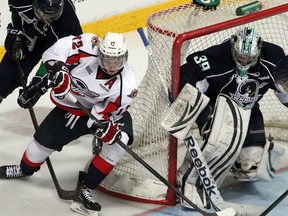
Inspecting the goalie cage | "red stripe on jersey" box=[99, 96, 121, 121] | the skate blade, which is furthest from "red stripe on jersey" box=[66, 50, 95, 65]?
the skate blade

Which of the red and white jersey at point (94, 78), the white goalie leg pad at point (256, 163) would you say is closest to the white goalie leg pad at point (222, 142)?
the white goalie leg pad at point (256, 163)

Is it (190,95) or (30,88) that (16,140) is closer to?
(30,88)

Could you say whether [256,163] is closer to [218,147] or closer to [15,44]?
[218,147]

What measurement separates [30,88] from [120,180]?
592mm

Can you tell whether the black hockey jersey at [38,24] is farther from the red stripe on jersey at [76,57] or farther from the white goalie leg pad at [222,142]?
the white goalie leg pad at [222,142]

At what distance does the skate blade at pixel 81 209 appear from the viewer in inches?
150

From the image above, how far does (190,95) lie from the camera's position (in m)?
3.71

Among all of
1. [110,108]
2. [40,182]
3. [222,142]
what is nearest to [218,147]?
[222,142]

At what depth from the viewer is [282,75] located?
3.63 meters

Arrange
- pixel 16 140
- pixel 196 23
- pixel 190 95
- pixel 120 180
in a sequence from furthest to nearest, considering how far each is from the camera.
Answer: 1. pixel 16 140
2. pixel 196 23
3. pixel 120 180
4. pixel 190 95

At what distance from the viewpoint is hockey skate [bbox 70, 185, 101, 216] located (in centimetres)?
382

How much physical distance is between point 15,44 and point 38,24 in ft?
0.48

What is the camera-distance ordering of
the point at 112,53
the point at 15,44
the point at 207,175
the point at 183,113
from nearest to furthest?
the point at 112,53 < the point at 183,113 < the point at 207,175 < the point at 15,44

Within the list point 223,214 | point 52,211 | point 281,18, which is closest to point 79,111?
point 52,211
